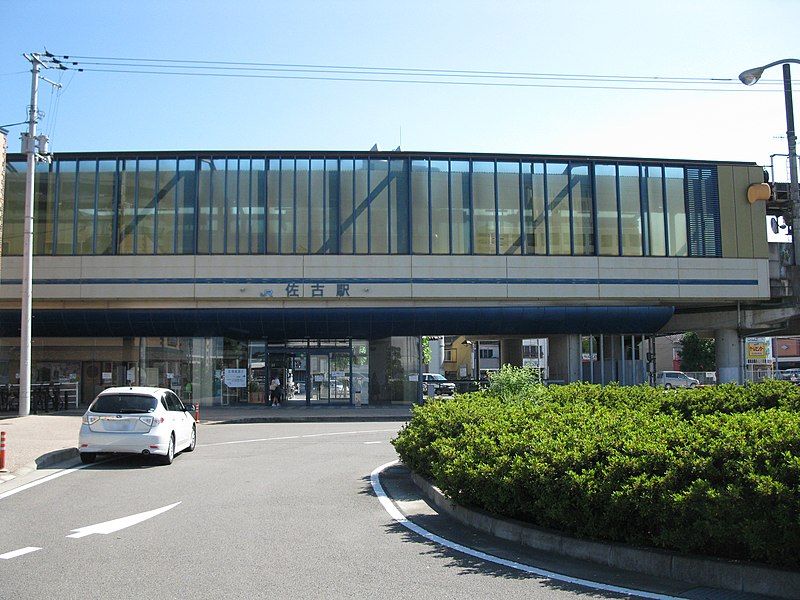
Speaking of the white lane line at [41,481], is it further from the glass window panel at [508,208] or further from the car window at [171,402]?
the glass window panel at [508,208]

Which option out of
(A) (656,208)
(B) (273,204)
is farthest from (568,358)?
(B) (273,204)

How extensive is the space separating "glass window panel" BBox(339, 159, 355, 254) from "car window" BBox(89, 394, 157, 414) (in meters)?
19.8

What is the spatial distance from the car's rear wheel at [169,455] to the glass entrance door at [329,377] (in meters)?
19.7

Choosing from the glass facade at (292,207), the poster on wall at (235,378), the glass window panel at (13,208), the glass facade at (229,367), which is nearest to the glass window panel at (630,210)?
the glass facade at (292,207)

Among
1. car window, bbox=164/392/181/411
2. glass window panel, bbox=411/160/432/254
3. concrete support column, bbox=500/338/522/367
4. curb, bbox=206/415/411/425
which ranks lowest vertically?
curb, bbox=206/415/411/425

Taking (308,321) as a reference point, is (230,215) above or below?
above

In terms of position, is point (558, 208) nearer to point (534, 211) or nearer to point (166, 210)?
point (534, 211)

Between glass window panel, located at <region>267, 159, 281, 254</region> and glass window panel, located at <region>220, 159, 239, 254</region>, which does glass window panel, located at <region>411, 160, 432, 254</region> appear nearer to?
glass window panel, located at <region>267, 159, 281, 254</region>

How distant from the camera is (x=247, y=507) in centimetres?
1036

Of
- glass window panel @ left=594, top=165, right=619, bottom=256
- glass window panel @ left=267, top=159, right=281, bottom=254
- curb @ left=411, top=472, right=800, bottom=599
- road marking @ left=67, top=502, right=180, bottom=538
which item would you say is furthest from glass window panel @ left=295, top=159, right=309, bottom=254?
curb @ left=411, top=472, right=800, bottom=599

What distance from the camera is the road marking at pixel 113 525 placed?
870 centimetres

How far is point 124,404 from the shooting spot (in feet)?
48.2

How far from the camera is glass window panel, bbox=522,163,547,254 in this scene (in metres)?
34.9

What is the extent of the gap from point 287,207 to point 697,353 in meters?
54.9
